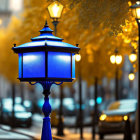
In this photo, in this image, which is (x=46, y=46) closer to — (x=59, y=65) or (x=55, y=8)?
(x=59, y=65)

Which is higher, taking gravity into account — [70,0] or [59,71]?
[70,0]

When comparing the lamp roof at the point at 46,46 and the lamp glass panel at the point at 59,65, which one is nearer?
the lamp roof at the point at 46,46

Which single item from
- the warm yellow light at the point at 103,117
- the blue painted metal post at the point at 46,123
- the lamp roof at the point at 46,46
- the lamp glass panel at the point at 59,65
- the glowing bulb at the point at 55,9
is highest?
the glowing bulb at the point at 55,9

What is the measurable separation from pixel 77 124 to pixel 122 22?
21.4 meters

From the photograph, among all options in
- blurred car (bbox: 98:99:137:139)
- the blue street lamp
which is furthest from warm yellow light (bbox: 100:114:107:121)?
the blue street lamp

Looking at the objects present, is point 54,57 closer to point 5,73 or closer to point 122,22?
point 122,22

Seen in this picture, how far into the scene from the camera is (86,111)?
4656cm

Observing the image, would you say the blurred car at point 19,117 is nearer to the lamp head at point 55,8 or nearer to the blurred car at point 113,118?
the blurred car at point 113,118

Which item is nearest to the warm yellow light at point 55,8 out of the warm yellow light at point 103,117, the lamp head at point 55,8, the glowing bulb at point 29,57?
the lamp head at point 55,8

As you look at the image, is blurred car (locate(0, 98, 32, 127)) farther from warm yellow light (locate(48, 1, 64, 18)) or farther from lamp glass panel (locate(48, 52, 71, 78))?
lamp glass panel (locate(48, 52, 71, 78))

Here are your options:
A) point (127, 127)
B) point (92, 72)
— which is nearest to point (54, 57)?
point (127, 127)

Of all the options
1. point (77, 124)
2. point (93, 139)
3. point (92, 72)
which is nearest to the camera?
point (93, 139)

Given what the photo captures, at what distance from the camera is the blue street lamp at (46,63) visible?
11.5m

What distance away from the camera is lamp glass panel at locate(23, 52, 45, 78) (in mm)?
11555
